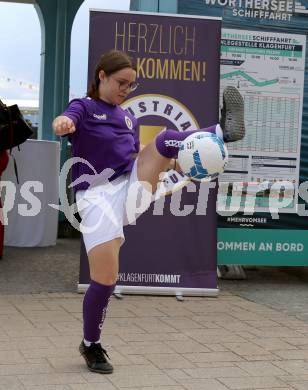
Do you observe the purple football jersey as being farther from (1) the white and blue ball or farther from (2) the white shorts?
(1) the white and blue ball

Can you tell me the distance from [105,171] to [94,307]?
0.75 meters

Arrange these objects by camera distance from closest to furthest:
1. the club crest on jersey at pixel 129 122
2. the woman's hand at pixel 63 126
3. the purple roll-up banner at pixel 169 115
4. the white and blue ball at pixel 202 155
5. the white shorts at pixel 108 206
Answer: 1. the woman's hand at pixel 63 126
2. the white and blue ball at pixel 202 155
3. the white shorts at pixel 108 206
4. the club crest on jersey at pixel 129 122
5. the purple roll-up banner at pixel 169 115

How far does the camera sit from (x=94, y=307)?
12.8ft

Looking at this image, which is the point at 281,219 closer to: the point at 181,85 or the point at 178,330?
the point at 181,85

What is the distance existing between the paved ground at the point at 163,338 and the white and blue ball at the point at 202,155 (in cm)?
114

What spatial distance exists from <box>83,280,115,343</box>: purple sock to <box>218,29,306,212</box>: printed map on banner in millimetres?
2822

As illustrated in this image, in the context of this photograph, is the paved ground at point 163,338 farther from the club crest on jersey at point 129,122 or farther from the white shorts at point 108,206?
the club crest on jersey at point 129,122

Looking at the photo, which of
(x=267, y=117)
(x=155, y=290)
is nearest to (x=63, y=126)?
(x=155, y=290)

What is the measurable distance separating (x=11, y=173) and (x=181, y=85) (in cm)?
332

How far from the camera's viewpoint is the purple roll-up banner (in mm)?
5930

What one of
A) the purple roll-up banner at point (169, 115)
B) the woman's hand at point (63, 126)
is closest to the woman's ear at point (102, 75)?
the woman's hand at point (63, 126)

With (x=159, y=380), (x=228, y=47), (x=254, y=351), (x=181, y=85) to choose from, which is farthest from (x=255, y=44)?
(x=159, y=380)

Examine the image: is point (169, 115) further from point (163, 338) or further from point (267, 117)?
point (163, 338)

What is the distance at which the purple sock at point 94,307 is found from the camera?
12.7 ft
